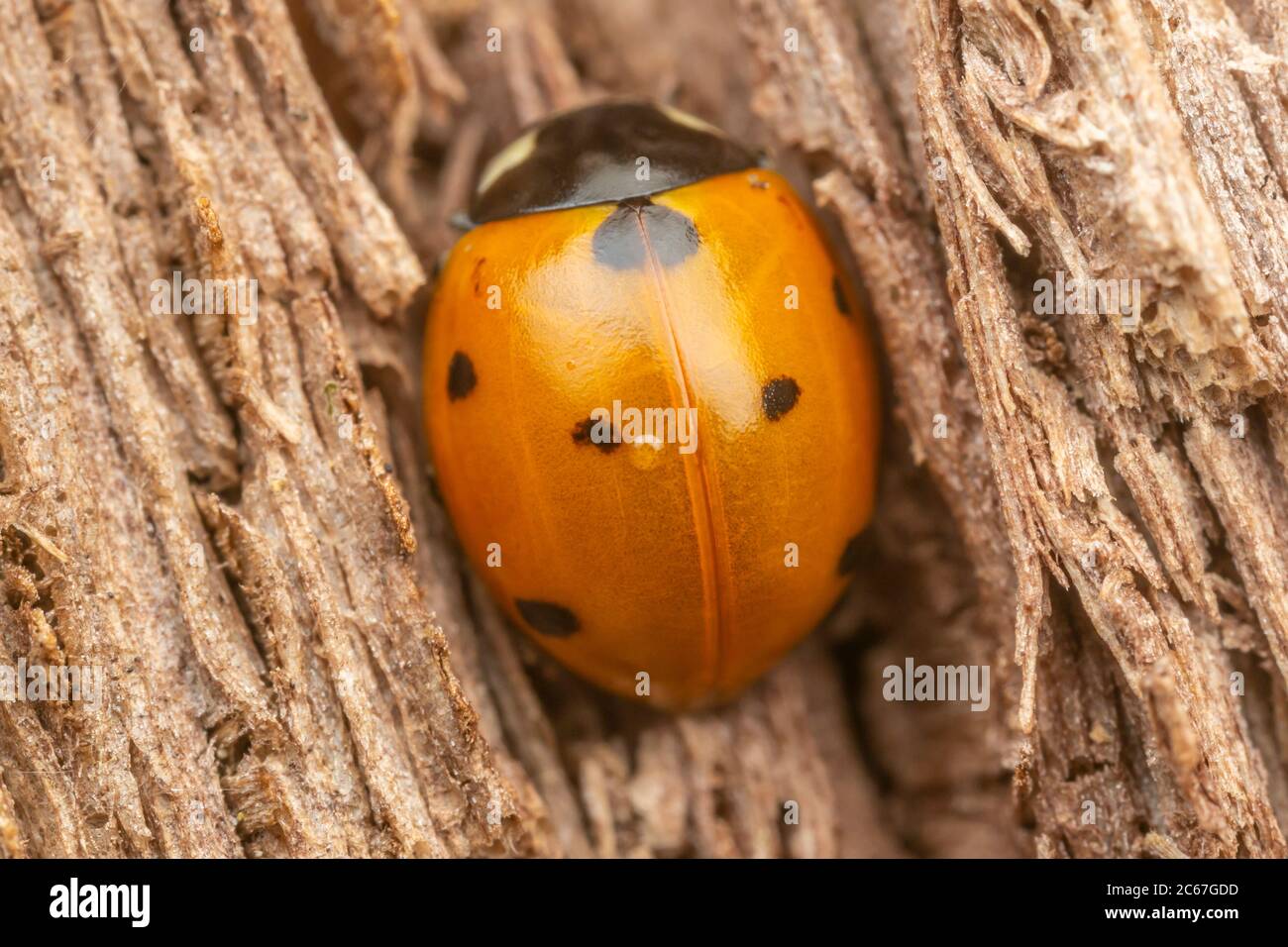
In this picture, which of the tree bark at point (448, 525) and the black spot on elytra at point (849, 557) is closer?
the tree bark at point (448, 525)

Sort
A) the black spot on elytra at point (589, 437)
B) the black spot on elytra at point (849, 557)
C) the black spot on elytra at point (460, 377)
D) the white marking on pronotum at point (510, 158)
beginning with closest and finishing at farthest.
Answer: the black spot on elytra at point (589, 437), the black spot on elytra at point (460, 377), the black spot on elytra at point (849, 557), the white marking on pronotum at point (510, 158)

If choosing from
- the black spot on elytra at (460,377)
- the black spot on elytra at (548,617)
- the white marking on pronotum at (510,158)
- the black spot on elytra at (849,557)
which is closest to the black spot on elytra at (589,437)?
the black spot on elytra at (460,377)

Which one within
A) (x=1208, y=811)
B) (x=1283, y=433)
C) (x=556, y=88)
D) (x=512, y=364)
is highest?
(x=556, y=88)

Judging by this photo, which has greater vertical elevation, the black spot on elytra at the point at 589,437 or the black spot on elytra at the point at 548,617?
the black spot on elytra at the point at 589,437

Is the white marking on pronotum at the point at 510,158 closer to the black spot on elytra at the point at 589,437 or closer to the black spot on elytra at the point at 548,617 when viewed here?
the black spot on elytra at the point at 589,437

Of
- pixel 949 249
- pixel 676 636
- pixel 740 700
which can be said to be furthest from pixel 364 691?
pixel 949 249

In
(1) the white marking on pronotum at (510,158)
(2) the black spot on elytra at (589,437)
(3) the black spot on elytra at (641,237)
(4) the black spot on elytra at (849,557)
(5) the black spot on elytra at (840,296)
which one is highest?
(1) the white marking on pronotum at (510,158)

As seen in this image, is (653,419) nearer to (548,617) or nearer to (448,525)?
(548,617)
